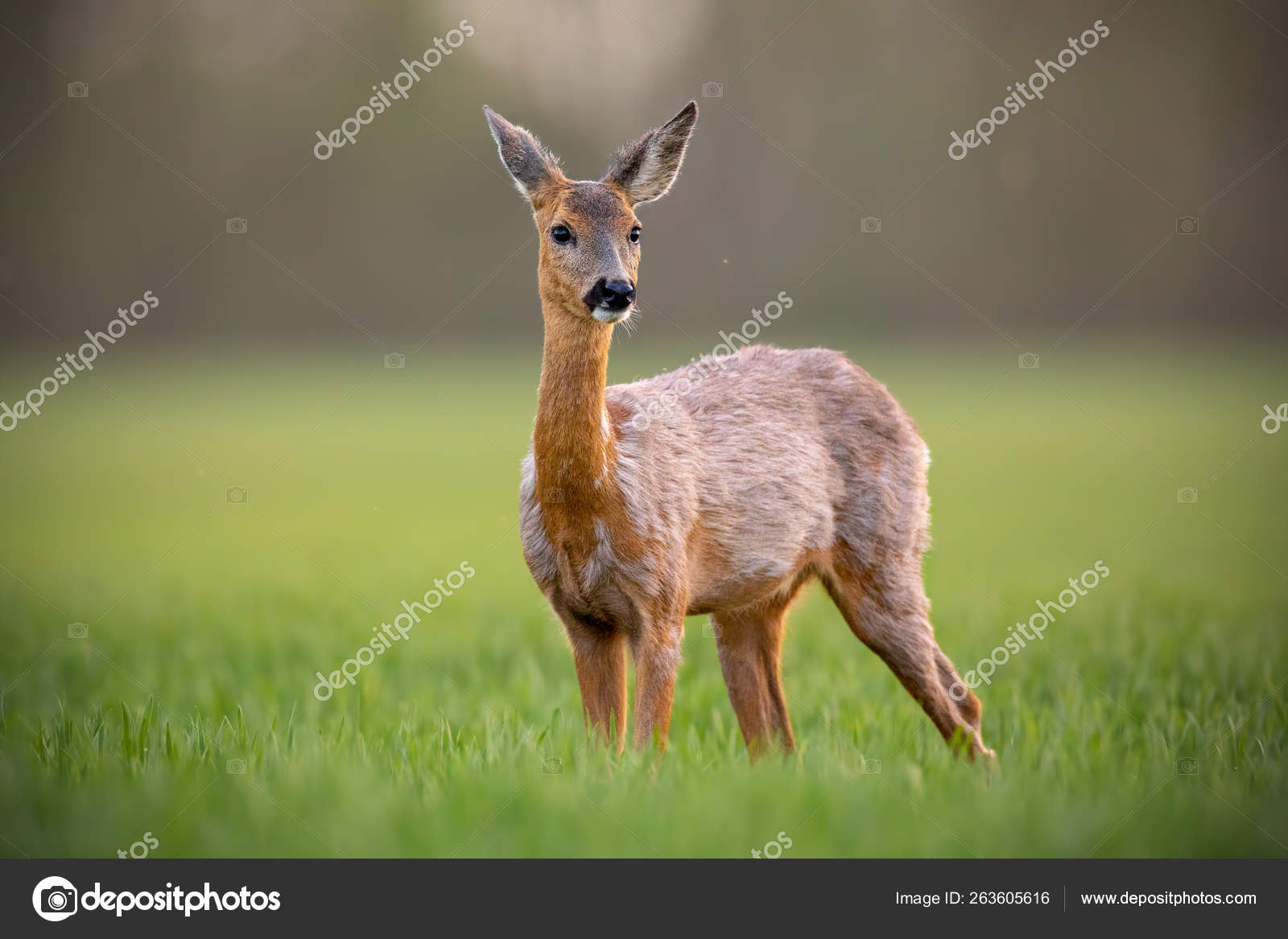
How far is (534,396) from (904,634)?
18.9 meters

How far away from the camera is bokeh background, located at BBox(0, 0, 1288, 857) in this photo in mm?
4328

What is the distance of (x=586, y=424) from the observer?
518cm

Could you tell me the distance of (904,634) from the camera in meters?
6.17

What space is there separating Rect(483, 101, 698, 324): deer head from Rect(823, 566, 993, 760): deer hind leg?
2.08m

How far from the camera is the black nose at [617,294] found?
497 centimetres

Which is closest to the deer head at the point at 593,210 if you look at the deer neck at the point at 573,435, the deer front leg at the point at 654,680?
the deer neck at the point at 573,435

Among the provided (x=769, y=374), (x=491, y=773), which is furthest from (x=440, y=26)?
(x=491, y=773)
